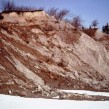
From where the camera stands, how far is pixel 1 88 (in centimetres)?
1644

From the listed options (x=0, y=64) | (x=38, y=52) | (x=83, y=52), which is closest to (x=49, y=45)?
(x=38, y=52)

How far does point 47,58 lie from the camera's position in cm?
2688

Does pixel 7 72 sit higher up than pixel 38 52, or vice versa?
pixel 38 52

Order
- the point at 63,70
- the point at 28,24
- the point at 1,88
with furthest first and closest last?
1. the point at 28,24
2. the point at 63,70
3. the point at 1,88

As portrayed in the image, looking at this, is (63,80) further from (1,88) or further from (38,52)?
(1,88)

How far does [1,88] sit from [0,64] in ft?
11.1

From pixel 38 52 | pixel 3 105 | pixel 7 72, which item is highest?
pixel 38 52

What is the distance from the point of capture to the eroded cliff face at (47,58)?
19.6 meters

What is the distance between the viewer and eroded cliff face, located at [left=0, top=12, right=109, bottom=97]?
1964 centimetres

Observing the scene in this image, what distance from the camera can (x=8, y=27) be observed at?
28.0m

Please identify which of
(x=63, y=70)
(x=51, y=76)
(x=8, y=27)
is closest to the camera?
(x=51, y=76)

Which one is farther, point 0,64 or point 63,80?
point 63,80

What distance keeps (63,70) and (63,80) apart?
1.87 meters

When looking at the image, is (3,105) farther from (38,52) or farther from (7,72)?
(38,52)
